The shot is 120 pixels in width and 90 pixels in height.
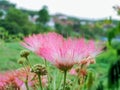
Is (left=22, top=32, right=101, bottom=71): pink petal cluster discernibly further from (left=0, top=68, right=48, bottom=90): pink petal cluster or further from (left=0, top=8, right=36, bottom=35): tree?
(left=0, top=8, right=36, bottom=35): tree

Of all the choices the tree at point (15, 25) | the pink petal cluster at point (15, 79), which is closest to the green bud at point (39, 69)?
the pink petal cluster at point (15, 79)

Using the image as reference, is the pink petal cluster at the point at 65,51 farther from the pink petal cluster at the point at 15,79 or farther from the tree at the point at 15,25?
the tree at the point at 15,25

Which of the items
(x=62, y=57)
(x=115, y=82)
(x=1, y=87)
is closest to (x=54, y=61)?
(x=62, y=57)

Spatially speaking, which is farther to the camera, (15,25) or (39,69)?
(15,25)

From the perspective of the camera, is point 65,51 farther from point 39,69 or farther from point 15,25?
point 15,25

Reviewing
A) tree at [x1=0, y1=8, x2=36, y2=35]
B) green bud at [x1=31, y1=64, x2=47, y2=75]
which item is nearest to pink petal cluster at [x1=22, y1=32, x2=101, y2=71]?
green bud at [x1=31, y1=64, x2=47, y2=75]

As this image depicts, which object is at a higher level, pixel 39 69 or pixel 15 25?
pixel 39 69

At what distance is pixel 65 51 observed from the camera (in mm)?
622

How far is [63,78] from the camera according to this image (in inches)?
27.6

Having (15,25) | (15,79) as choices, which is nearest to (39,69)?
(15,79)

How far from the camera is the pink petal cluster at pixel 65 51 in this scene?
2.03 feet

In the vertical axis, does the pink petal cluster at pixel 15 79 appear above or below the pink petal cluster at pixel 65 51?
below

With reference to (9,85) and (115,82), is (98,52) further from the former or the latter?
(115,82)

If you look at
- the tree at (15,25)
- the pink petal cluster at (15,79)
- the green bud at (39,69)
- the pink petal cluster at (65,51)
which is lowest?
the tree at (15,25)
